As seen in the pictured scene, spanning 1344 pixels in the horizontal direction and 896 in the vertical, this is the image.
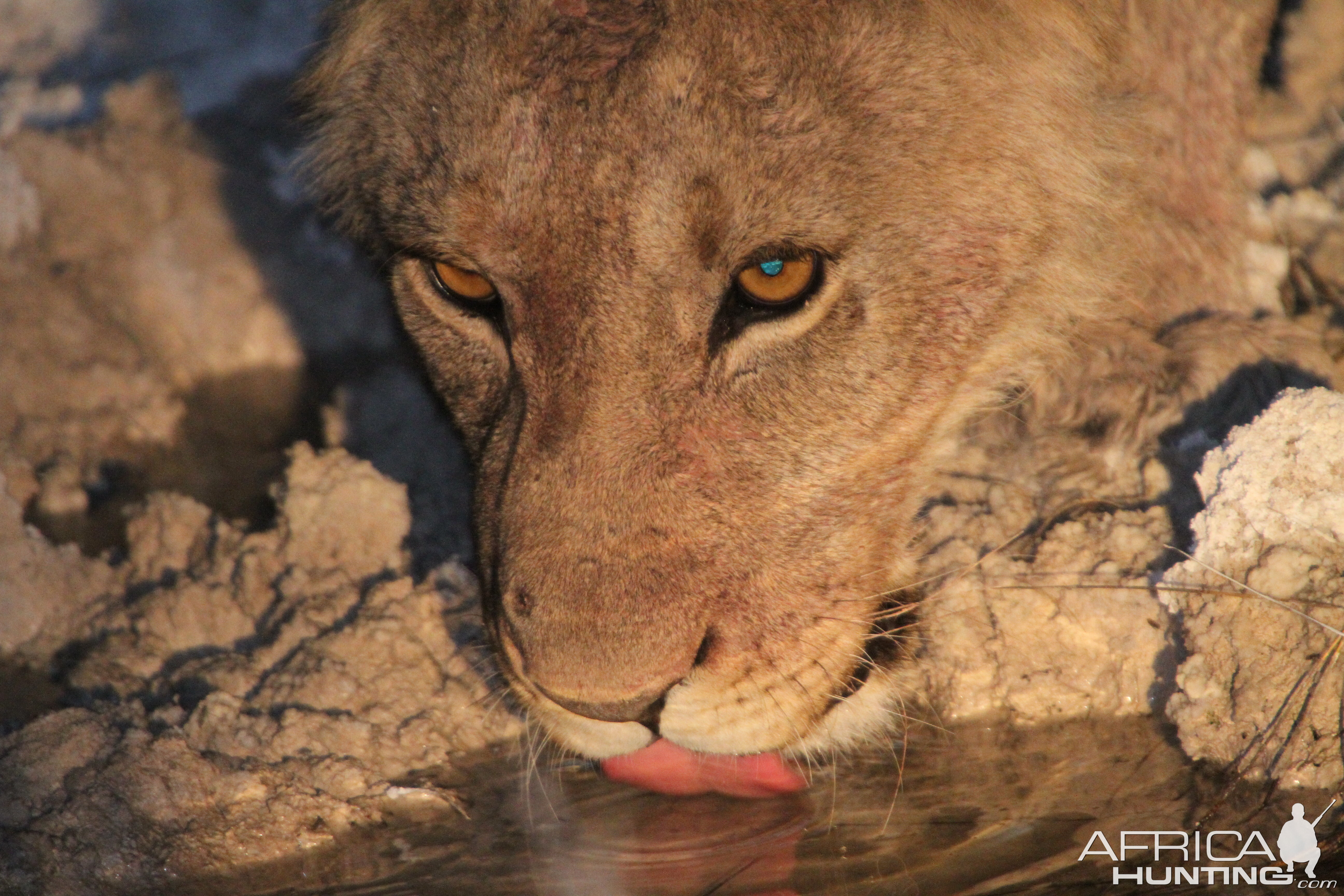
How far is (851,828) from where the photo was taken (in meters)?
2.66

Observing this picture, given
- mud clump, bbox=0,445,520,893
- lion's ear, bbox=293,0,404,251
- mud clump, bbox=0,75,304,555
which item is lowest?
mud clump, bbox=0,445,520,893

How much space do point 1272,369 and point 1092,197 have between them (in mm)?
625

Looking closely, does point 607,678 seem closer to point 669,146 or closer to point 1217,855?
point 669,146

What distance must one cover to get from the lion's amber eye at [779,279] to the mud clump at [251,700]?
1.12 metres

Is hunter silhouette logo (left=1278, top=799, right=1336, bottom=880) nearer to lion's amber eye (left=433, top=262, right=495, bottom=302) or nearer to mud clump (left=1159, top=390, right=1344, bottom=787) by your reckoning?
mud clump (left=1159, top=390, right=1344, bottom=787)

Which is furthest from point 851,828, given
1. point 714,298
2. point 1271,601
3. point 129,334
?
point 129,334

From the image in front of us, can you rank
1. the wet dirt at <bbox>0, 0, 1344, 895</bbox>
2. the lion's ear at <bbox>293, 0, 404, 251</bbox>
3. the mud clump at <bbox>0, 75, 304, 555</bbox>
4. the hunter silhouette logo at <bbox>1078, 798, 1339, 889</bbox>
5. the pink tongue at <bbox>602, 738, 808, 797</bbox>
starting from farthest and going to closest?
the mud clump at <bbox>0, 75, 304, 555</bbox> < the lion's ear at <bbox>293, 0, 404, 251</bbox> < the pink tongue at <bbox>602, 738, 808, 797</bbox> < the wet dirt at <bbox>0, 0, 1344, 895</bbox> < the hunter silhouette logo at <bbox>1078, 798, 1339, 889</bbox>

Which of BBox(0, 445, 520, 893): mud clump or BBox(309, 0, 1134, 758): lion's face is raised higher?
BBox(309, 0, 1134, 758): lion's face

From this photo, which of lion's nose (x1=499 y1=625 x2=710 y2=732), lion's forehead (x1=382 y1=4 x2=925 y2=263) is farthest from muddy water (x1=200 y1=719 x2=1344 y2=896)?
lion's forehead (x1=382 y1=4 x2=925 y2=263)

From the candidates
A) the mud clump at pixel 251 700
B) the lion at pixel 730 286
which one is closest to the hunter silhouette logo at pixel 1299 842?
the lion at pixel 730 286

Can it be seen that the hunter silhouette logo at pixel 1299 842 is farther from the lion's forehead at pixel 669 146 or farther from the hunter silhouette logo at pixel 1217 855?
the lion's forehead at pixel 669 146

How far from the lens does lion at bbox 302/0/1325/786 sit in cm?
245

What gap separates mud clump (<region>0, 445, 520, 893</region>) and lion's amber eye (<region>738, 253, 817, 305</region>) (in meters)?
1.12

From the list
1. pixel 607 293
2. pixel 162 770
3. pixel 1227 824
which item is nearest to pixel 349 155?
pixel 607 293
